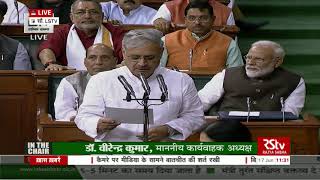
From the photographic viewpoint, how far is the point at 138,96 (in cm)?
516

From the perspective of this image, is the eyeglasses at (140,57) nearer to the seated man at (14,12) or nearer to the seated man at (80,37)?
the seated man at (80,37)

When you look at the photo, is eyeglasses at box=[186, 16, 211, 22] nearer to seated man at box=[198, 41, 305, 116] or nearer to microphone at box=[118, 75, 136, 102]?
seated man at box=[198, 41, 305, 116]

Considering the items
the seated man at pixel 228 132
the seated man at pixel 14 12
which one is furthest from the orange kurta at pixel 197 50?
the seated man at pixel 228 132

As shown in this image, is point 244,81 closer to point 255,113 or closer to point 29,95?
point 255,113

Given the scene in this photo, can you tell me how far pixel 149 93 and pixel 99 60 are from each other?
121 centimetres

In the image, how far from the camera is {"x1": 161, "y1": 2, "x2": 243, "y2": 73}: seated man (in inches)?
293

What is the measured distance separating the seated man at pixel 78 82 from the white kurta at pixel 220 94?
0.70 meters

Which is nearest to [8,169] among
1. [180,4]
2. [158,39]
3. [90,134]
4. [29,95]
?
[90,134]

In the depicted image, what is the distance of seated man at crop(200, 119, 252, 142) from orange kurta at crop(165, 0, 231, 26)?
14.8ft

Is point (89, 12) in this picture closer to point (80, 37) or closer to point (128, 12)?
point (80, 37)

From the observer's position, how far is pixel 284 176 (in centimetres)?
446

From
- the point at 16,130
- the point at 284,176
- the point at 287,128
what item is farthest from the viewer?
the point at 16,130

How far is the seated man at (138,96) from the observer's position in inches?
203

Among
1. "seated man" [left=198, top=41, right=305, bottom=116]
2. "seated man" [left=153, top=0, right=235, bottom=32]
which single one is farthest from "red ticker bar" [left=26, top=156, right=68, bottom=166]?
"seated man" [left=153, top=0, right=235, bottom=32]
